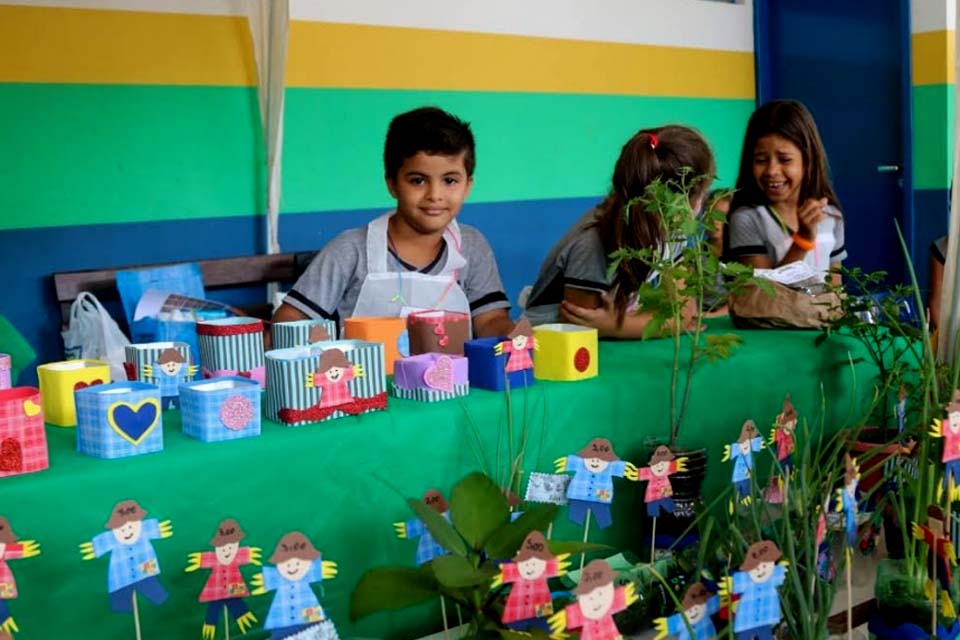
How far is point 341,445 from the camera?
6.04 ft

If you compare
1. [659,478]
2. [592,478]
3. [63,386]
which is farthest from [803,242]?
[63,386]

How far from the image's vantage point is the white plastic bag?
12.9 ft

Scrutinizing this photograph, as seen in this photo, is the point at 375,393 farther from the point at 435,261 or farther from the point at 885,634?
the point at 435,261

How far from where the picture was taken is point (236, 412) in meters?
1.76

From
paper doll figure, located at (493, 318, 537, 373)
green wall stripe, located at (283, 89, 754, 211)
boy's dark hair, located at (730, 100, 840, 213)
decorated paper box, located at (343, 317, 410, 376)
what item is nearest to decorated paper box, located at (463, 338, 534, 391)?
paper doll figure, located at (493, 318, 537, 373)

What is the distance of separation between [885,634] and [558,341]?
2.47ft

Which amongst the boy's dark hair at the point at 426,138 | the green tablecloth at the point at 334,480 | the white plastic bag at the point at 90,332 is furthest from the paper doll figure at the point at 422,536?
the white plastic bag at the point at 90,332

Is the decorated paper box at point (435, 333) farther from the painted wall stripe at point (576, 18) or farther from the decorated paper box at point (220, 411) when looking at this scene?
the painted wall stripe at point (576, 18)

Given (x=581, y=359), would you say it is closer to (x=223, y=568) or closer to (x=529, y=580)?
(x=529, y=580)

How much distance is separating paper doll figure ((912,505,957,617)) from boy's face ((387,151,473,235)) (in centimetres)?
144

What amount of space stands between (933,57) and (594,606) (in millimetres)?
5308

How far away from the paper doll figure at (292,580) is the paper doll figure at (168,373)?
55 centimetres

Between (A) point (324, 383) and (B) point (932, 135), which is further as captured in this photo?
(B) point (932, 135)

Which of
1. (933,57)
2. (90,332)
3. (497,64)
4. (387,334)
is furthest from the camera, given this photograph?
(933,57)
